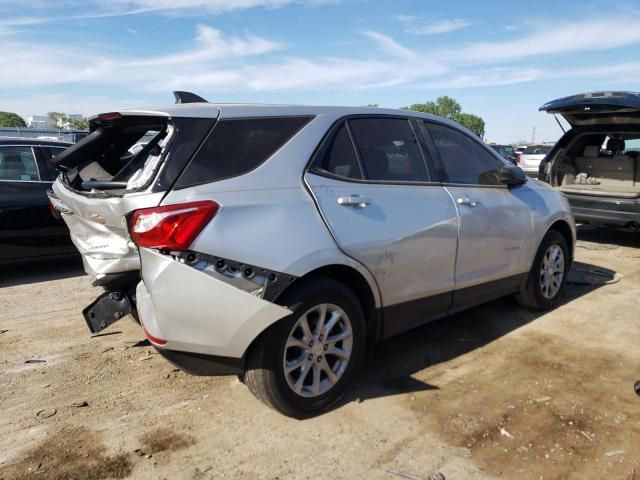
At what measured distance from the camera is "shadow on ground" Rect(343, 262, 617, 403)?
349cm

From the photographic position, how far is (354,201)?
3150 mm

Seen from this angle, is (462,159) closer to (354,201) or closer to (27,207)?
(354,201)

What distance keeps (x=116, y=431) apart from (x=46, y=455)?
14.0 inches

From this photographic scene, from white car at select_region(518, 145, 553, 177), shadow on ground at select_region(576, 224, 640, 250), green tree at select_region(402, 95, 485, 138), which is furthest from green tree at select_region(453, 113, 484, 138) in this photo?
shadow on ground at select_region(576, 224, 640, 250)

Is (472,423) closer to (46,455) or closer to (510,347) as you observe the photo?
(510,347)

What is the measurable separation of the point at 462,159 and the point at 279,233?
2.00 metres

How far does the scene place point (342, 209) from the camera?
308 cm

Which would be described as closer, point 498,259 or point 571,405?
point 571,405

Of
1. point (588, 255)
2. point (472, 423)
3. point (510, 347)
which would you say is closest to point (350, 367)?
point (472, 423)

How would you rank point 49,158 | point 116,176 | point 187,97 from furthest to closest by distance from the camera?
point 49,158 → point 187,97 → point 116,176

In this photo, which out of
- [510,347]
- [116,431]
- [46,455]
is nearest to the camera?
[46,455]

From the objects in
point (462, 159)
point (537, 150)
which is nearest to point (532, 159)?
point (537, 150)

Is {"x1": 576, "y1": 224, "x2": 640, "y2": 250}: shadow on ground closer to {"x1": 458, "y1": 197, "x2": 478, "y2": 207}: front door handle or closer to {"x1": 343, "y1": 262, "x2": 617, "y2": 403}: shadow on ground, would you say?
{"x1": 343, "y1": 262, "x2": 617, "y2": 403}: shadow on ground

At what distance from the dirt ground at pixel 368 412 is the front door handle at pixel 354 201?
1213 mm
